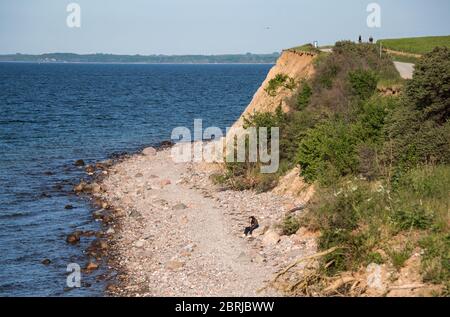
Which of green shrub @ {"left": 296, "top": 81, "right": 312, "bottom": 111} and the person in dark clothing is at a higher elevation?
green shrub @ {"left": 296, "top": 81, "right": 312, "bottom": 111}

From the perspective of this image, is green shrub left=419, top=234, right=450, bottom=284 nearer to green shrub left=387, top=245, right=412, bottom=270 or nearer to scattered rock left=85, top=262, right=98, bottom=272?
green shrub left=387, top=245, right=412, bottom=270

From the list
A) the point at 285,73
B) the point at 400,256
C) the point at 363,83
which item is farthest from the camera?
the point at 285,73

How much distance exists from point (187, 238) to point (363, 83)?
12.3 metres

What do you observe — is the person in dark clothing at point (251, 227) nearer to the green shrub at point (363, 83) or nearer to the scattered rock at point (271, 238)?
the scattered rock at point (271, 238)

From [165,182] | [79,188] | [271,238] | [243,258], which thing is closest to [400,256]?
[243,258]

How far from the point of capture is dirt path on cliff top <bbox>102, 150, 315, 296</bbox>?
20.0 metres

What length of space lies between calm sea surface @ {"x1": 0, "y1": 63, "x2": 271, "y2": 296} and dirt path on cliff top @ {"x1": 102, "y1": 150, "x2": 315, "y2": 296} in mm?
1714

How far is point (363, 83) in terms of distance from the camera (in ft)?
103

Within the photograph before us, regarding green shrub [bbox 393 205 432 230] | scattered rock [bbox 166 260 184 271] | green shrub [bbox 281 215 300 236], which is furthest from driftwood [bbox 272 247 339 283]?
scattered rock [bbox 166 260 184 271]

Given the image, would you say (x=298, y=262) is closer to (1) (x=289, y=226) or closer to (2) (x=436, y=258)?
(2) (x=436, y=258)

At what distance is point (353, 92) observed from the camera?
105ft

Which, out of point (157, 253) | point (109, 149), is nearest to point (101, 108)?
point (109, 149)

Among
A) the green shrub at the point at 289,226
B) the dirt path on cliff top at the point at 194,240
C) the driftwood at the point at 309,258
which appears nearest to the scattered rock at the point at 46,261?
the dirt path on cliff top at the point at 194,240

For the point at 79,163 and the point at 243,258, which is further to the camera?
the point at 79,163
